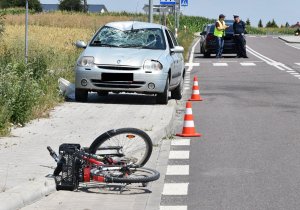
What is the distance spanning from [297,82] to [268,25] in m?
173

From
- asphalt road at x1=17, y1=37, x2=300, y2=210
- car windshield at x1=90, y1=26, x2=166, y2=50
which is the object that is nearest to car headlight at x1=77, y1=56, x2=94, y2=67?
car windshield at x1=90, y1=26, x2=166, y2=50

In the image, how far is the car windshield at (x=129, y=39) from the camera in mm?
18562

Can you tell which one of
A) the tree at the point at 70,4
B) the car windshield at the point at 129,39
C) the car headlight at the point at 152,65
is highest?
the car windshield at the point at 129,39

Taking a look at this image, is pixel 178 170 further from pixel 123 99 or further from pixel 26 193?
pixel 123 99

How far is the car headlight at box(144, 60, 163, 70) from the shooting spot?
1762 centimetres

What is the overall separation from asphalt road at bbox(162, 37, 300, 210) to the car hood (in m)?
1.45

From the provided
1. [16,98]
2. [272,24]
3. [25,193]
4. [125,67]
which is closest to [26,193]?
[25,193]

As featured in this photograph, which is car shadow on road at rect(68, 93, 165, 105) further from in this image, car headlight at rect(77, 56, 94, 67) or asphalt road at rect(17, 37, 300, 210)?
asphalt road at rect(17, 37, 300, 210)

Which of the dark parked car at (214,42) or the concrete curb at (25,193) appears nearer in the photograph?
the concrete curb at (25,193)

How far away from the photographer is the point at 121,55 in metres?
17.6

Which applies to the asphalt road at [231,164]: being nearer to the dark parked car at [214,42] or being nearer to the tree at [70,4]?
the dark parked car at [214,42]

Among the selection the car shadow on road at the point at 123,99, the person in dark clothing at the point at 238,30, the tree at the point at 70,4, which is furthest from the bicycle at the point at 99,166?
the tree at the point at 70,4

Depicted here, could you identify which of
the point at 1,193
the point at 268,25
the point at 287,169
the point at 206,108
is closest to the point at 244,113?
the point at 206,108

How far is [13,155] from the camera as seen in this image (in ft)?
34.4
